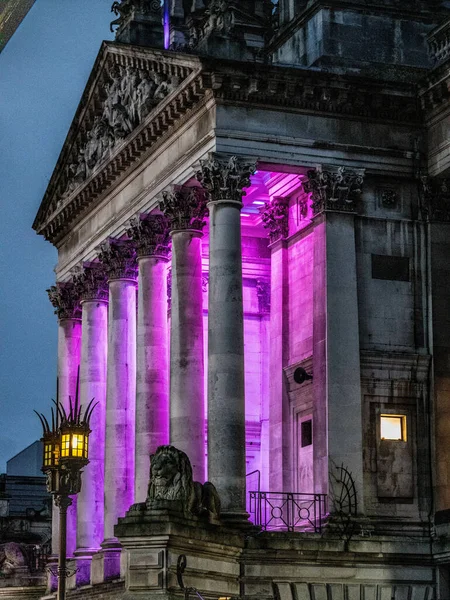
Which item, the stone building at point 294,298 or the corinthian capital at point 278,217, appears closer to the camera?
the stone building at point 294,298

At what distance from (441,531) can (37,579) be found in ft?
92.2

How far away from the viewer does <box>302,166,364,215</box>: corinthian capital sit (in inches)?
1695

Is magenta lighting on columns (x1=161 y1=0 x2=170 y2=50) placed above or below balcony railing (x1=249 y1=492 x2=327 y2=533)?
above

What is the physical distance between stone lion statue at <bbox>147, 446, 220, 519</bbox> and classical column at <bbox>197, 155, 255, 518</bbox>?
321 centimetres

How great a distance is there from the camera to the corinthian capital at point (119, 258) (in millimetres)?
53031

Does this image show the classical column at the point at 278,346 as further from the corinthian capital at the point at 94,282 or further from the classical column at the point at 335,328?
the corinthian capital at the point at 94,282

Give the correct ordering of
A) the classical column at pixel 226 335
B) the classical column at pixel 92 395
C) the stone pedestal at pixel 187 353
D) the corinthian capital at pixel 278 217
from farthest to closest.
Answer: the classical column at pixel 92 395 < the corinthian capital at pixel 278 217 < the stone pedestal at pixel 187 353 < the classical column at pixel 226 335

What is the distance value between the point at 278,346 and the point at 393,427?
7215 mm

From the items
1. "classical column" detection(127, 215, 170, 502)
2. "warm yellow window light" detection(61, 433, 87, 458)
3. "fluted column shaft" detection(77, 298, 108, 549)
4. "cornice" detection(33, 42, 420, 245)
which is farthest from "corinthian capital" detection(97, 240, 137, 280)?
"warm yellow window light" detection(61, 433, 87, 458)

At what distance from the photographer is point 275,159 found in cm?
4291

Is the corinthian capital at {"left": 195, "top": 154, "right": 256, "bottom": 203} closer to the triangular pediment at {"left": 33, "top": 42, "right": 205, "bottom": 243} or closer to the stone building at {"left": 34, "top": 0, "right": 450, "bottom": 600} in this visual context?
the stone building at {"left": 34, "top": 0, "right": 450, "bottom": 600}

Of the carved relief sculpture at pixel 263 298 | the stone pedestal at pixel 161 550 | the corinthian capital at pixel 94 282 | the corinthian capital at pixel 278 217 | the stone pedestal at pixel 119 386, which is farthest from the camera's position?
the corinthian capital at pixel 94 282

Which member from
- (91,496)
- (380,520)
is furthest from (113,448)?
(380,520)

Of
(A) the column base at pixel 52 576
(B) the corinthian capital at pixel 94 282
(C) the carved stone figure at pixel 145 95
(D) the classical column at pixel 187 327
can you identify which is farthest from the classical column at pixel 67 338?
(D) the classical column at pixel 187 327
